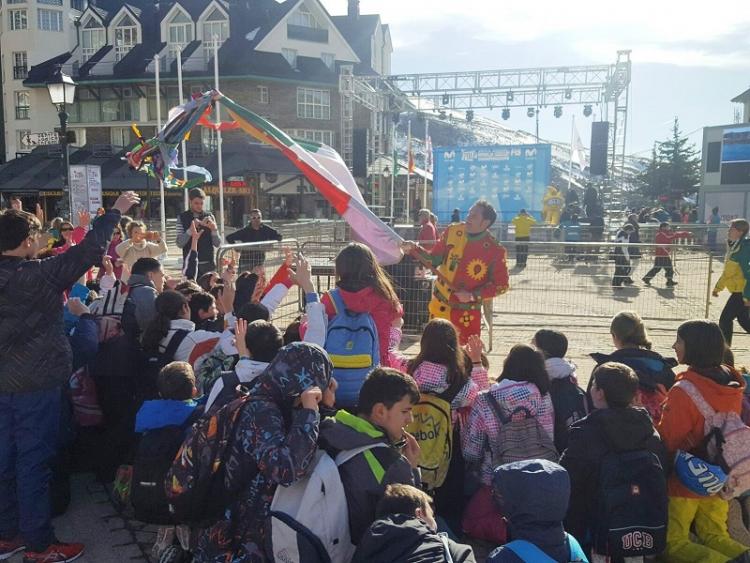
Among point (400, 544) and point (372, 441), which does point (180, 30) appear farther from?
point (400, 544)

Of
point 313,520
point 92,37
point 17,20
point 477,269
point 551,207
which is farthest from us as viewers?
point 17,20

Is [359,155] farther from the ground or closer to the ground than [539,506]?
farther from the ground

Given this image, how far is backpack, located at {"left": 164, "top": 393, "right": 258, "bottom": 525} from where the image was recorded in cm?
286

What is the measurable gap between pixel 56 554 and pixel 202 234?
4.95m

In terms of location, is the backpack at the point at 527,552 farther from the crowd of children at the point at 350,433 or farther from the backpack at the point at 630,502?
the backpack at the point at 630,502

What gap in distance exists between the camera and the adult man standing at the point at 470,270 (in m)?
6.22

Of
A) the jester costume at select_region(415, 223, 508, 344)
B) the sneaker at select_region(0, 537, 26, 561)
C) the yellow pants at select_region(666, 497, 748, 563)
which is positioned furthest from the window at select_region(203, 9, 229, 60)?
the yellow pants at select_region(666, 497, 748, 563)

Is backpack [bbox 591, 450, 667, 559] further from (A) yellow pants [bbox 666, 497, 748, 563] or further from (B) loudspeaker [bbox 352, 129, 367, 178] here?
(B) loudspeaker [bbox 352, 129, 367, 178]

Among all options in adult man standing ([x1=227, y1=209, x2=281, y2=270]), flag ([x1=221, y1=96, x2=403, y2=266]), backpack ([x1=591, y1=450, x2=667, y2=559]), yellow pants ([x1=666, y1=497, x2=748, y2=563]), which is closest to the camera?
backpack ([x1=591, y1=450, x2=667, y2=559])

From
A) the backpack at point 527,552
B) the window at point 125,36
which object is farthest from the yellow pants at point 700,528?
the window at point 125,36

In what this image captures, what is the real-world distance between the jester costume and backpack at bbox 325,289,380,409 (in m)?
2.37

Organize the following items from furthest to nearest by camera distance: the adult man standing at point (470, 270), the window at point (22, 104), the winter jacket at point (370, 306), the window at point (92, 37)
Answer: the window at point (22, 104), the window at point (92, 37), the adult man standing at point (470, 270), the winter jacket at point (370, 306)

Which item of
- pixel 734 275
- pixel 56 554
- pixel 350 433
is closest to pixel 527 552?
pixel 350 433

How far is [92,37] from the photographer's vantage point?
45.0 meters
